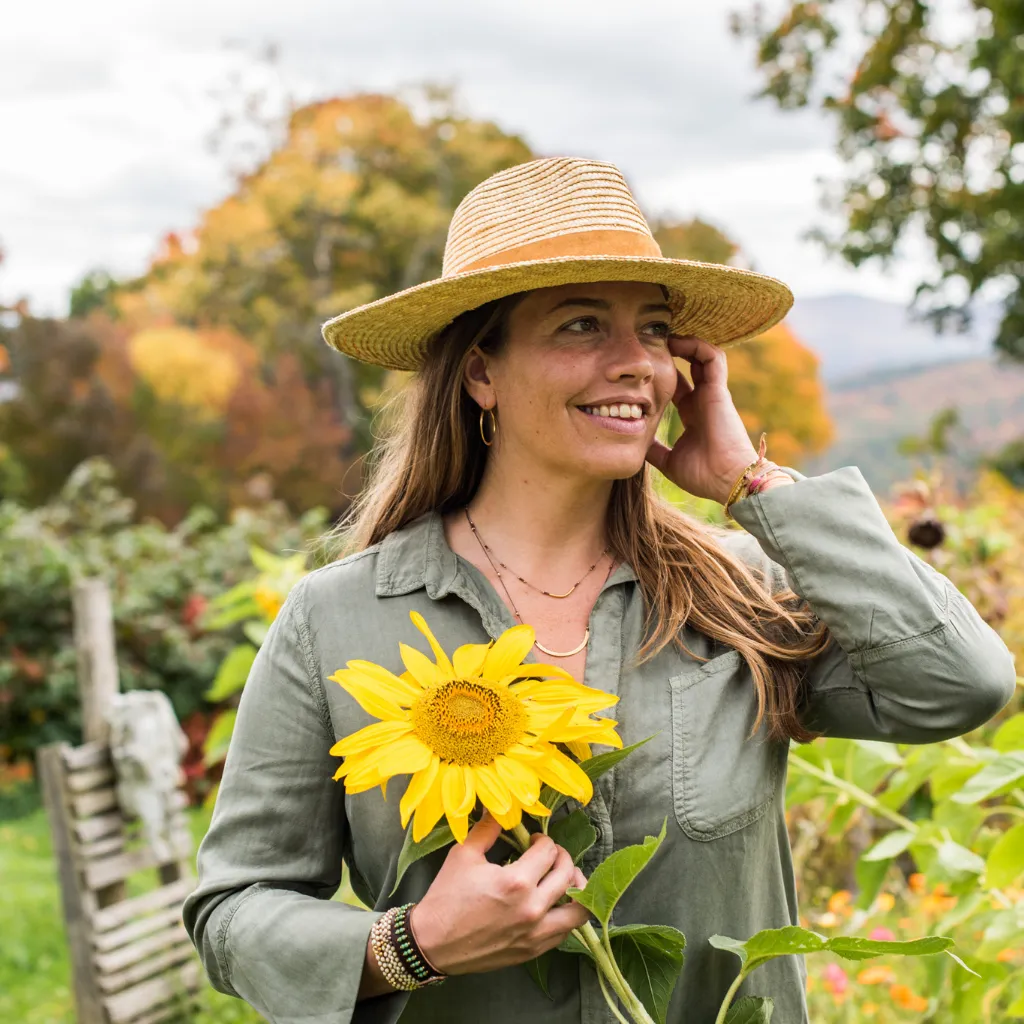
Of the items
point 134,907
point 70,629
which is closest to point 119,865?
point 134,907

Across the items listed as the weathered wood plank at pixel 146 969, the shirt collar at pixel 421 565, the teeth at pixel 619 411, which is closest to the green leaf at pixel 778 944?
the shirt collar at pixel 421 565

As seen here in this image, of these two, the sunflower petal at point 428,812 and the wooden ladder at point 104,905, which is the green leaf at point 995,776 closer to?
the sunflower petal at point 428,812

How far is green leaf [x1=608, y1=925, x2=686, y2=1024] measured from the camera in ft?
4.51

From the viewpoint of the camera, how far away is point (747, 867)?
5.49 feet

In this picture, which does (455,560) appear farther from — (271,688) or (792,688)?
(792,688)

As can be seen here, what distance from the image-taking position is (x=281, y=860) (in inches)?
64.9

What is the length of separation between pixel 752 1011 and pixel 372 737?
0.62m

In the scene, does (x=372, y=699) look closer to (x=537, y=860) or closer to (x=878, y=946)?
(x=537, y=860)

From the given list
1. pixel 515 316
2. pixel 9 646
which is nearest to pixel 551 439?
pixel 515 316

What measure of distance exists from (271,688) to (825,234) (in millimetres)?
15519

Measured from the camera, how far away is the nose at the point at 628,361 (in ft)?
5.62

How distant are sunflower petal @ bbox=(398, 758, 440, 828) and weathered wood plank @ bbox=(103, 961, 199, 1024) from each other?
391 centimetres

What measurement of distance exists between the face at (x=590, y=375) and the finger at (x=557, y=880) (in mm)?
624

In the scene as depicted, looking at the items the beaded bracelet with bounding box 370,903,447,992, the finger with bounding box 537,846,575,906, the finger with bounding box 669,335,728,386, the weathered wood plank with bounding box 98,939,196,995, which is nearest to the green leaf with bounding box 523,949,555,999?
the beaded bracelet with bounding box 370,903,447,992
